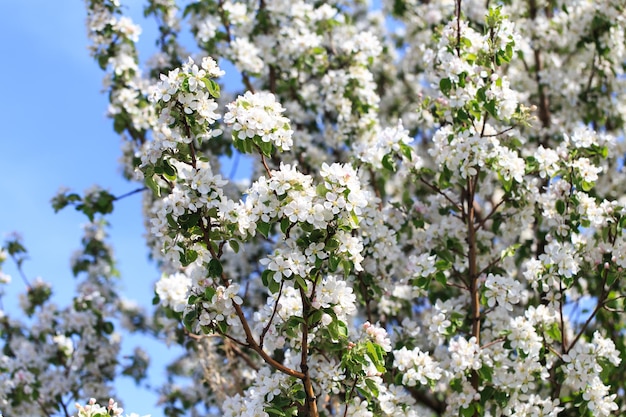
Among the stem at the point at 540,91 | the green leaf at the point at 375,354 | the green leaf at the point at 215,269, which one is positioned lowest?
the green leaf at the point at 375,354

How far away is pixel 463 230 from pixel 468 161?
59cm

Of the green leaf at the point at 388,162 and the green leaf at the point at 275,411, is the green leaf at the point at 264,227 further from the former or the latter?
the green leaf at the point at 388,162

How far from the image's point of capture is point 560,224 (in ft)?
14.4

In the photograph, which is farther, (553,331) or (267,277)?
(553,331)

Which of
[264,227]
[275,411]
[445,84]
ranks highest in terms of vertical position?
[445,84]

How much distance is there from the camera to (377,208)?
4.75 metres

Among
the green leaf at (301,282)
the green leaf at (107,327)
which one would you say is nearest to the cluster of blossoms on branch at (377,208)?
the green leaf at (301,282)

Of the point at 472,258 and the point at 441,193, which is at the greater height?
the point at 441,193

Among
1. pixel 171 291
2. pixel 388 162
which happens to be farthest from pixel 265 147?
pixel 171 291

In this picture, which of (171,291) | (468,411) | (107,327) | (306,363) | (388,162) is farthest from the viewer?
(107,327)

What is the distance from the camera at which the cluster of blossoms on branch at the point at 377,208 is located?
3307mm

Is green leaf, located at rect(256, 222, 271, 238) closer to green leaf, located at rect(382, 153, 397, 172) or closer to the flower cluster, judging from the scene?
the flower cluster

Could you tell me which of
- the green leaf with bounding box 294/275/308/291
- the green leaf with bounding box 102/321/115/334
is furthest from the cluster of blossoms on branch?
the green leaf with bounding box 102/321/115/334

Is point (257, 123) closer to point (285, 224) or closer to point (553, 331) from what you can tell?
point (285, 224)
